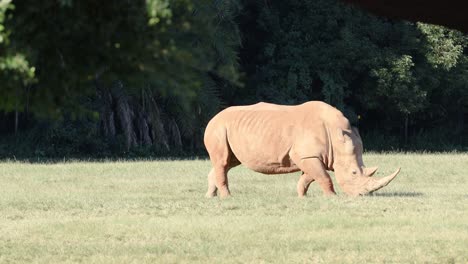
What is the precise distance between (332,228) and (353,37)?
27.0 meters

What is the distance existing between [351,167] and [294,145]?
99 cm

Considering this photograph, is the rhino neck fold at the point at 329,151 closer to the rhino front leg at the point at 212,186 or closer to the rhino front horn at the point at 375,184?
the rhino front horn at the point at 375,184

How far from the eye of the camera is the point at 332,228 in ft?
38.9

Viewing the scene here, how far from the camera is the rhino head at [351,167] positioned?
15445mm

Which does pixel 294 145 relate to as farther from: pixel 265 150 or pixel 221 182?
pixel 221 182

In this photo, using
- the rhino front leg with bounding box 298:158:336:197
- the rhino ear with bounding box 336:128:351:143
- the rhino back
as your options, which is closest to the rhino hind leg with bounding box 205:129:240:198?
the rhino back

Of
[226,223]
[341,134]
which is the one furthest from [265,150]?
[226,223]

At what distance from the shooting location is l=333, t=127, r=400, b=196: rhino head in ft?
50.7

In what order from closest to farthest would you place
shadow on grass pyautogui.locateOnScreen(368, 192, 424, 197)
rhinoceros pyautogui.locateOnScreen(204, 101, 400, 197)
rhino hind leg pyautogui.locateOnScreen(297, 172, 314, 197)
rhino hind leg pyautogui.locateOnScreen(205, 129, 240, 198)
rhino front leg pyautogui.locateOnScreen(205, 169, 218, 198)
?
rhinoceros pyautogui.locateOnScreen(204, 101, 400, 197) < rhino hind leg pyautogui.locateOnScreen(297, 172, 314, 197) < shadow on grass pyautogui.locateOnScreen(368, 192, 424, 197) < rhino hind leg pyautogui.locateOnScreen(205, 129, 240, 198) < rhino front leg pyautogui.locateOnScreen(205, 169, 218, 198)

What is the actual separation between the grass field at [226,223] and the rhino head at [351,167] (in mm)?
199

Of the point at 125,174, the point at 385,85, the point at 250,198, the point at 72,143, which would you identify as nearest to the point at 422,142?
the point at 385,85

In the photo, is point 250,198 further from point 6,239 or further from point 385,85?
point 385,85

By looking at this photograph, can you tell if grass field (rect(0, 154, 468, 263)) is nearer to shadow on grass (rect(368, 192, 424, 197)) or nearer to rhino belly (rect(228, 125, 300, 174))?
shadow on grass (rect(368, 192, 424, 197))

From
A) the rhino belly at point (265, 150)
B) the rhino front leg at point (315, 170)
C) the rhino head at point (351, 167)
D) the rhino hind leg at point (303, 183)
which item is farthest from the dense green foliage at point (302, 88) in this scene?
the rhino head at point (351, 167)
